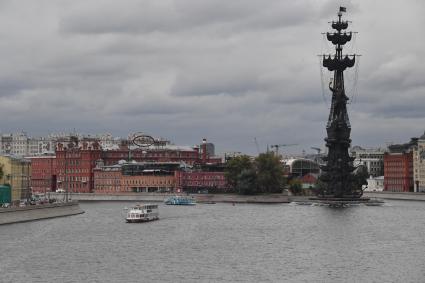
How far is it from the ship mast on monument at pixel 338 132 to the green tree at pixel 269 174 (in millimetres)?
19727

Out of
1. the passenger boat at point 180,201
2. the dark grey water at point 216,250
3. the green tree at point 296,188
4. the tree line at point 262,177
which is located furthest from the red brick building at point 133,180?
the dark grey water at point 216,250

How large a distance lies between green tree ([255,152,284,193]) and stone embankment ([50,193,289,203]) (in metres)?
3.19

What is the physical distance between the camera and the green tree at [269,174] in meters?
154

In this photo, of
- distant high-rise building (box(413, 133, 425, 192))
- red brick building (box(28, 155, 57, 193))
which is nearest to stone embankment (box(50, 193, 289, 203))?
red brick building (box(28, 155, 57, 193))

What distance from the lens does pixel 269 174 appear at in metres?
154

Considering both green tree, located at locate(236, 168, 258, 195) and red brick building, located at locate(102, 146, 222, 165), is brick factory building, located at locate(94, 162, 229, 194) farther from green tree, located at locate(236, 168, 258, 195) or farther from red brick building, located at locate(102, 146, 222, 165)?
green tree, located at locate(236, 168, 258, 195)

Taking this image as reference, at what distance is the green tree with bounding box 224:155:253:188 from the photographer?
161525mm

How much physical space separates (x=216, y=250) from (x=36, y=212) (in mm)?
31858

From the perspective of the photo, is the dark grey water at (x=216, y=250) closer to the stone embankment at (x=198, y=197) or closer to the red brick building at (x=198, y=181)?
the stone embankment at (x=198, y=197)

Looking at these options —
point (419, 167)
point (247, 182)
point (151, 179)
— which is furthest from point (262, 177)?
point (419, 167)

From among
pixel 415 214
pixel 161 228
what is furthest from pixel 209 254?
pixel 415 214

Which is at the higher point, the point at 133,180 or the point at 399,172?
the point at 399,172

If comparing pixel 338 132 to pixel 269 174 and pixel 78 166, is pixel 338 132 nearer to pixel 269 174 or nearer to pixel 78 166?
pixel 269 174

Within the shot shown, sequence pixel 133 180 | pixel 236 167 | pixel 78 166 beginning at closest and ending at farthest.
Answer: pixel 236 167 < pixel 133 180 < pixel 78 166
